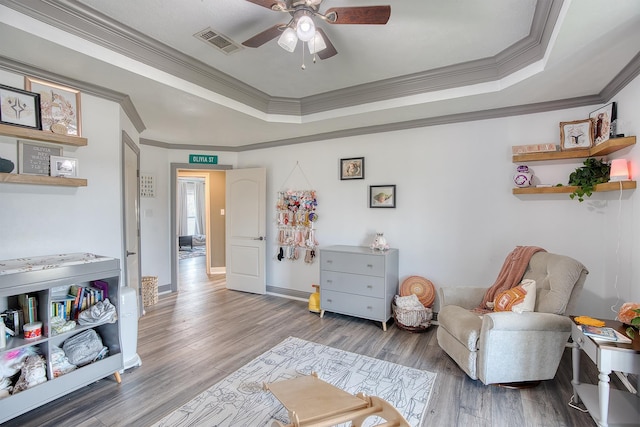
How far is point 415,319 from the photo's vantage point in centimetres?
328

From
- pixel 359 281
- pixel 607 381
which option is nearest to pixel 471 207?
pixel 359 281

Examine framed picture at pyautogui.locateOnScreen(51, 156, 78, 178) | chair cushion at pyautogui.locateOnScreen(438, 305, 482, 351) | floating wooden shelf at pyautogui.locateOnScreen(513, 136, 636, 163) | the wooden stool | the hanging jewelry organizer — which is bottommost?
the wooden stool

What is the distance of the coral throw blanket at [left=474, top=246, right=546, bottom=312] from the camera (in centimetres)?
269

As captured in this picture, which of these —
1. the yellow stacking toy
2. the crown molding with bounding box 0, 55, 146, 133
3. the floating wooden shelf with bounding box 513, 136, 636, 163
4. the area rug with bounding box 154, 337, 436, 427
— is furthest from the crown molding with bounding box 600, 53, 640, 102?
the crown molding with bounding box 0, 55, 146, 133

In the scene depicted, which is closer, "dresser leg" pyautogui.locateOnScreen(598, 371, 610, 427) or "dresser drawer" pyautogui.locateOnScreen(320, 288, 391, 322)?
"dresser leg" pyautogui.locateOnScreen(598, 371, 610, 427)

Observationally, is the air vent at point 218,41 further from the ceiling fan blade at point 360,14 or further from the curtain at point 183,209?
the curtain at point 183,209

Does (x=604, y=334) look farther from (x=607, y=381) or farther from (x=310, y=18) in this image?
(x=310, y=18)

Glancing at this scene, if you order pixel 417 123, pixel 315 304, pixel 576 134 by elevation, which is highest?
pixel 417 123

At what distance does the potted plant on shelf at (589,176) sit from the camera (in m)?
2.63

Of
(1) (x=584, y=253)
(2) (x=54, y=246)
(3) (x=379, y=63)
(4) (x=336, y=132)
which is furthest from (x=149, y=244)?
(1) (x=584, y=253)

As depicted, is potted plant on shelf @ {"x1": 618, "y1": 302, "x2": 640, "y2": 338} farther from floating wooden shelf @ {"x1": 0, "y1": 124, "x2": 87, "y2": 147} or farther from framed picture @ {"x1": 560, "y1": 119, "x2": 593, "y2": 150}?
floating wooden shelf @ {"x1": 0, "y1": 124, "x2": 87, "y2": 147}

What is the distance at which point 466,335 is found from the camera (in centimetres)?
229

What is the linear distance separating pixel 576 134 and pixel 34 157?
463 centimetres

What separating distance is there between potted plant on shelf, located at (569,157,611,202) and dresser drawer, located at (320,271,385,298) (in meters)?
2.02
